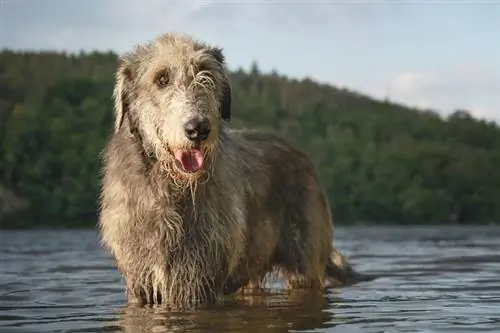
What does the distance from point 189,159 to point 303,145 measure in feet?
345

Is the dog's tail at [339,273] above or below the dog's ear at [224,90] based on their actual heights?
below

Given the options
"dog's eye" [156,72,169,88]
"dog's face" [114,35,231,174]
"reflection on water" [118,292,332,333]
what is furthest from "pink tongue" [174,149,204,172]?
"reflection on water" [118,292,332,333]

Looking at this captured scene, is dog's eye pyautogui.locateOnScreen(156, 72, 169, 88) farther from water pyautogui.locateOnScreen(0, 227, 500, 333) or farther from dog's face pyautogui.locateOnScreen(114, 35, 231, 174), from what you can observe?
water pyautogui.locateOnScreen(0, 227, 500, 333)

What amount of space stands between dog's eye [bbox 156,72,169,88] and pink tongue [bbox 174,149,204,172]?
2.32ft

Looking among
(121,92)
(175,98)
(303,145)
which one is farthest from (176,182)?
(303,145)

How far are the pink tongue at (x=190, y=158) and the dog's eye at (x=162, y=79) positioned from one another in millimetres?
708

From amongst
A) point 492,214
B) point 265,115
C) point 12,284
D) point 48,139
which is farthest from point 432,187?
point 12,284

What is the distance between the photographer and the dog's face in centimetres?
968

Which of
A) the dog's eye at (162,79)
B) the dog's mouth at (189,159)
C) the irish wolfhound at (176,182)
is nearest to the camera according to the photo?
the dog's mouth at (189,159)

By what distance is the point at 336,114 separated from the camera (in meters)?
145

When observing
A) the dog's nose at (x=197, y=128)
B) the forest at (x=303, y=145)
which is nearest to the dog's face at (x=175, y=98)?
the dog's nose at (x=197, y=128)

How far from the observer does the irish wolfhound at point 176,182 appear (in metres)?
9.96

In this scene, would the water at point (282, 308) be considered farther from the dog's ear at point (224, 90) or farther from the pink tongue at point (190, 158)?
the dog's ear at point (224, 90)

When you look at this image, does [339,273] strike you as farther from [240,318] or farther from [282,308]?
[240,318]
